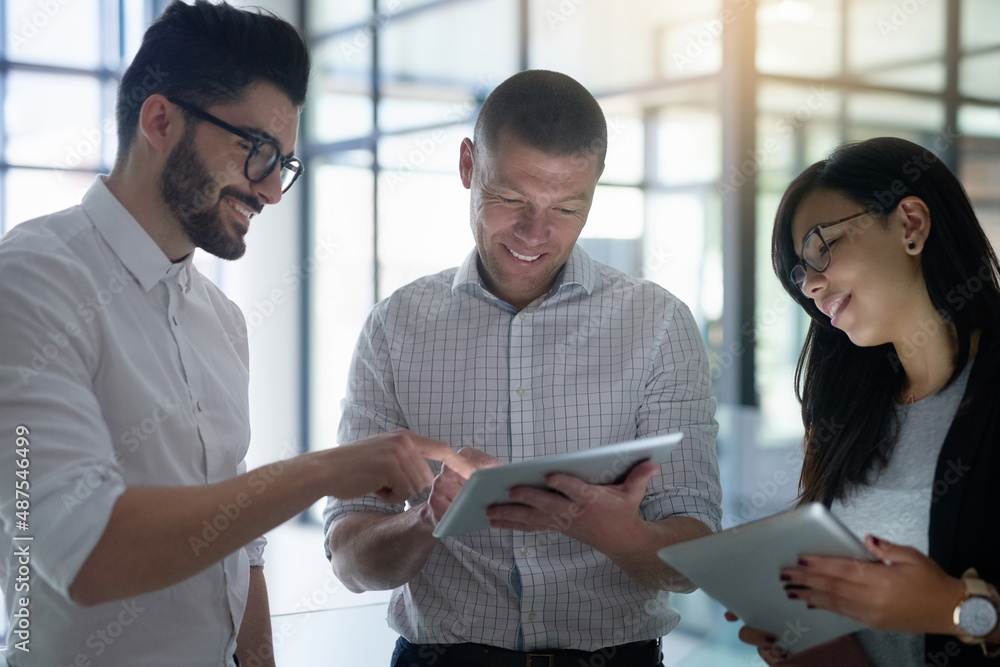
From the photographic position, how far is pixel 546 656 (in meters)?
1.71

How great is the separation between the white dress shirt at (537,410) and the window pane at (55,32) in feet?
17.6

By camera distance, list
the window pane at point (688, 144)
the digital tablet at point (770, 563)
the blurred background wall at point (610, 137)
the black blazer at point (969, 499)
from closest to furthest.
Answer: the digital tablet at point (770, 563)
the black blazer at point (969, 499)
the blurred background wall at point (610, 137)
the window pane at point (688, 144)

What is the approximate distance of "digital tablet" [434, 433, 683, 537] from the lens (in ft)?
4.15

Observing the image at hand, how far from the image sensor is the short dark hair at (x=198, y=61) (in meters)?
1.59

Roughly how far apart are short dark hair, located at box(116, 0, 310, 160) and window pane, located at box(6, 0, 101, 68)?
5.34m

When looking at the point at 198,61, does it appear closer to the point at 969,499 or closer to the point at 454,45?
the point at 969,499

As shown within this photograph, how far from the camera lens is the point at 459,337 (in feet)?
6.48

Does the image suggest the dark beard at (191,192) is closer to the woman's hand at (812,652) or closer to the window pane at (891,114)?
the woman's hand at (812,652)

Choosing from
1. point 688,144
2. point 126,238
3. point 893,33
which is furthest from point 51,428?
point 688,144

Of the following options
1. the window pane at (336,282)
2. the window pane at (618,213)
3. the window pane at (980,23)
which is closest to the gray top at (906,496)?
the window pane at (980,23)

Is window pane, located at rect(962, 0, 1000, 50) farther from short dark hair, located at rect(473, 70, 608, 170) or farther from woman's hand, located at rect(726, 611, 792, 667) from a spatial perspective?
woman's hand, located at rect(726, 611, 792, 667)

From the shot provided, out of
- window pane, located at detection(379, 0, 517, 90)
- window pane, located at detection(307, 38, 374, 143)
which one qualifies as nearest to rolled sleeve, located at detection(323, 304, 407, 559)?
window pane, located at detection(379, 0, 517, 90)

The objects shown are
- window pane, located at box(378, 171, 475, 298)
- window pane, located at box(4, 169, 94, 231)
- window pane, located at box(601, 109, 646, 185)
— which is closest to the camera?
window pane, located at box(601, 109, 646, 185)

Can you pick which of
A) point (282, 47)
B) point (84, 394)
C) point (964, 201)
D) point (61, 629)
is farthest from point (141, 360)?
point (964, 201)
